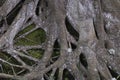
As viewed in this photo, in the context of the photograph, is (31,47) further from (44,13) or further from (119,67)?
(119,67)

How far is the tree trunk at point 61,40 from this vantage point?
105 inches

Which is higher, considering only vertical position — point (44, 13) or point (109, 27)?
point (44, 13)

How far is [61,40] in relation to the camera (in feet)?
9.15

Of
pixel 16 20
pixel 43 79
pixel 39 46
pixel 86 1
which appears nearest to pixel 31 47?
pixel 39 46

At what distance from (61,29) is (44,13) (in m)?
0.46

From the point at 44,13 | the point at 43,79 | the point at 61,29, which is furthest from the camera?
the point at 44,13

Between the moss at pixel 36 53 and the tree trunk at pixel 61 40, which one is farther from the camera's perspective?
the moss at pixel 36 53

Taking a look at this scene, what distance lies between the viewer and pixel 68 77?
292cm

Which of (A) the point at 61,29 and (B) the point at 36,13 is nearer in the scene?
(A) the point at 61,29

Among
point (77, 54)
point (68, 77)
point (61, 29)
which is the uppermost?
point (61, 29)

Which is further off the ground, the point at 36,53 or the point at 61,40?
the point at 61,40

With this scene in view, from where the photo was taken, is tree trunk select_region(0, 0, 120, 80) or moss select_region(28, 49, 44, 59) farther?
moss select_region(28, 49, 44, 59)

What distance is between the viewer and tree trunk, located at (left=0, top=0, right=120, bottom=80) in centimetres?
266

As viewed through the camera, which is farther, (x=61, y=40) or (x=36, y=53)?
(x=36, y=53)
